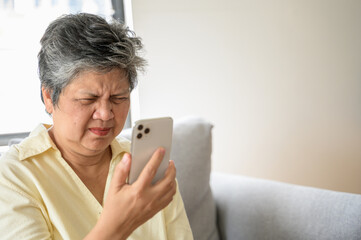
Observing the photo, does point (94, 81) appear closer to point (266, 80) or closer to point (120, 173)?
point (120, 173)

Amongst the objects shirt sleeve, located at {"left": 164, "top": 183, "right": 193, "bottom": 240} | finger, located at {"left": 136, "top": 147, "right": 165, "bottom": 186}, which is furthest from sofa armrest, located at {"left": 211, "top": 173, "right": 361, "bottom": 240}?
finger, located at {"left": 136, "top": 147, "right": 165, "bottom": 186}

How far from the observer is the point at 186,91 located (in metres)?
2.20

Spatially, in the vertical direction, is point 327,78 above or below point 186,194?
above

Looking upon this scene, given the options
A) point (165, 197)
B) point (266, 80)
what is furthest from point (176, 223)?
point (266, 80)

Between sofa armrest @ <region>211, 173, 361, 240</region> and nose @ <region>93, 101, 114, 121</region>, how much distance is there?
0.82 m

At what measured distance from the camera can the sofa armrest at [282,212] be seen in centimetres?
134

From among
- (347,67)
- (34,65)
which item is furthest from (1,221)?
(347,67)

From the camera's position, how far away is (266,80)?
236 cm

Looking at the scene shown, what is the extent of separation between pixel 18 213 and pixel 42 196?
8 cm

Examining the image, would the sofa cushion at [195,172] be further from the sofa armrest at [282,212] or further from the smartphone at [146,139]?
the smartphone at [146,139]

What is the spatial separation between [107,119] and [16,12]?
1221 mm

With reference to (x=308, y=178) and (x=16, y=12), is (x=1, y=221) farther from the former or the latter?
(x=308, y=178)

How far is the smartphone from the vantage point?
0.78m

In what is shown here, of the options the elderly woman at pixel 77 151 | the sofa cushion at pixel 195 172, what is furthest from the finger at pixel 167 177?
the sofa cushion at pixel 195 172
